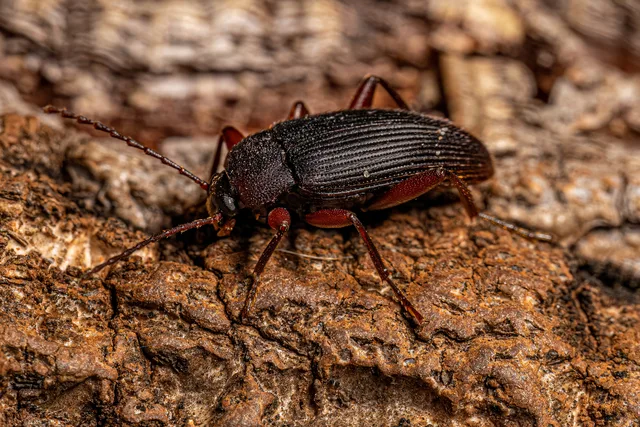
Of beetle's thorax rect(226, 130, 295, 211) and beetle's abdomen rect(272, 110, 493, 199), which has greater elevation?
beetle's abdomen rect(272, 110, 493, 199)

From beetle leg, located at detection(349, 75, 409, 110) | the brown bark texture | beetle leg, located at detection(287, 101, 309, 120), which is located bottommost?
the brown bark texture

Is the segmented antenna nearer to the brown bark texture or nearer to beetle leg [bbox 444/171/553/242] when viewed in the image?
the brown bark texture

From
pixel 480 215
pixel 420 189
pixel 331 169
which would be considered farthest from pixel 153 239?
pixel 480 215

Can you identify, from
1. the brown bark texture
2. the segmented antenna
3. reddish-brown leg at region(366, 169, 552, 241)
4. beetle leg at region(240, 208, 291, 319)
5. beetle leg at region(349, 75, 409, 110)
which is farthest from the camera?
beetle leg at region(349, 75, 409, 110)

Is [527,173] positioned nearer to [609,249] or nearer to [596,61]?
[609,249]

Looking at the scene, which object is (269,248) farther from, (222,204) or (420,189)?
(420,189)

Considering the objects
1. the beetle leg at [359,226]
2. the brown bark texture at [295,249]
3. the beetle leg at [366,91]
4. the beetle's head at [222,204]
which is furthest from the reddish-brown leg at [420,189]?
the beetle leg at [366,91]

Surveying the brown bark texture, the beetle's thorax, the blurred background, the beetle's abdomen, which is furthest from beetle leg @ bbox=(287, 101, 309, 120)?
the blurred background

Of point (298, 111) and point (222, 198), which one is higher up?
point (298, 111)

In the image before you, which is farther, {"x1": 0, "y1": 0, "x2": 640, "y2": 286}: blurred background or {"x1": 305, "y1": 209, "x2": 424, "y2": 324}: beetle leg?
{"x1": 0, "y1": 0, "x2": 640, "y2": 286}: blurred background
